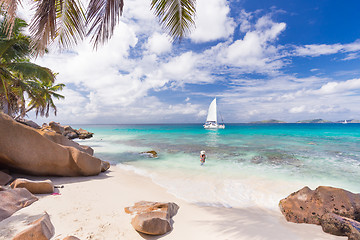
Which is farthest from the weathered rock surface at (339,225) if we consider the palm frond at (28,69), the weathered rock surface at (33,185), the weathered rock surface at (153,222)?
the palm frond at (28,69)

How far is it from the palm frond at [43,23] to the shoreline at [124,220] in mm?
4186

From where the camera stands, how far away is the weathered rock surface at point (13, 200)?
10.4ft

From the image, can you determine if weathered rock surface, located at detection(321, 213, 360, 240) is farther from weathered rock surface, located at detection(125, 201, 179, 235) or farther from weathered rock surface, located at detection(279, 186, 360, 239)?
weathered rock surface, located at detection(125, 201, 179, 235)

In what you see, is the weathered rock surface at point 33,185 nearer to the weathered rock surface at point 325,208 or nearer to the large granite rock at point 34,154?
the large granite rock at point 34,154

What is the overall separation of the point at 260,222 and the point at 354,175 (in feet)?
32.5

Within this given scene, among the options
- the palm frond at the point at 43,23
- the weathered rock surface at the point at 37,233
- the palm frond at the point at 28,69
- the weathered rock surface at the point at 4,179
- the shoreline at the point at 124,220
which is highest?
the palm frond at the point at 28,69

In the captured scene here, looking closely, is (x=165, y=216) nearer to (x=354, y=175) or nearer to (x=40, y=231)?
(x=40, y=231)

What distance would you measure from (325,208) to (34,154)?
9.76 metres

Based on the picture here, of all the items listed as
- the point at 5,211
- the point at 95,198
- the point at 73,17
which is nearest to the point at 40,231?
the point at 5,211

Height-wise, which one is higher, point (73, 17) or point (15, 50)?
point (15, 50)

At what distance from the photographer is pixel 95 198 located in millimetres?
4590

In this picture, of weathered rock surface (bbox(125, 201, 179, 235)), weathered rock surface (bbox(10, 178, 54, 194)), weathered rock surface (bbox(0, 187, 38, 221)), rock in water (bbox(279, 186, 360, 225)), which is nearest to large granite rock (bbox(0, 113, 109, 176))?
weathered rock surface (bbox(10, 178, 54, 194))

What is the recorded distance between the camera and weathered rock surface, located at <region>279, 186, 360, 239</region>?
3766 millimetres

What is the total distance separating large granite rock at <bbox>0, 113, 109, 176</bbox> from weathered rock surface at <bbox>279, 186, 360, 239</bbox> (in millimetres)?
7729
